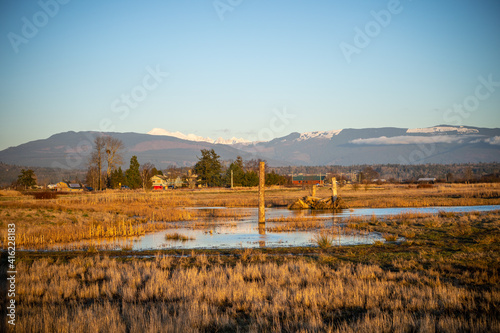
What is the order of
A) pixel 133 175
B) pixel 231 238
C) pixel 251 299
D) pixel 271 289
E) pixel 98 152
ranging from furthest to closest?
pixel 133 175, pixel 98 152, pixel 231 238, pixel 271 289, pixel 251 299

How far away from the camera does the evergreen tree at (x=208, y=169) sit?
371 feet

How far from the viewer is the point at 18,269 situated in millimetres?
12891

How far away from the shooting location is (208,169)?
11331 centimetres

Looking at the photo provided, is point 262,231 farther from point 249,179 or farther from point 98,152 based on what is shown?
point 98,152

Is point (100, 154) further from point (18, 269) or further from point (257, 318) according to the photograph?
point (257, 318)

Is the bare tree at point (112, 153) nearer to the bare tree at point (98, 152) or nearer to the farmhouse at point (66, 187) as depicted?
the bare tree at point (98, 152)

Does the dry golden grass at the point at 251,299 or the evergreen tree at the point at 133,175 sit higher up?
the evergreen tree at the point at 133,175

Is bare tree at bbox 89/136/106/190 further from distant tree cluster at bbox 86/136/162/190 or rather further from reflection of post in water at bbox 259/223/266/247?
reflection of post in water at bbox 259/223/266/247

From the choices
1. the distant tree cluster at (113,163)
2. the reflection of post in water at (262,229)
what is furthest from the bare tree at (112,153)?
the reflection of post in water at (262,229)

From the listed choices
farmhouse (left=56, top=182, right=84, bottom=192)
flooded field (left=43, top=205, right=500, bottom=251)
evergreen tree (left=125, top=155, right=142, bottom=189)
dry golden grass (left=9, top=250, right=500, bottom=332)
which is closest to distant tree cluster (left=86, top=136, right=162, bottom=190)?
evergreen tree (left=125, top=155, right=142, bottom=189)

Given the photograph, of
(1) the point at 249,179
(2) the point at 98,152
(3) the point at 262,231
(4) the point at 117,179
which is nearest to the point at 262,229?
(3) the point at 262,231

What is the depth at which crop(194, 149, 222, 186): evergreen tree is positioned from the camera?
113000mm

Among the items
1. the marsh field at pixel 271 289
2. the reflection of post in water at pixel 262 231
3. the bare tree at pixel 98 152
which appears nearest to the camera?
the marsh field at pixel 271 289

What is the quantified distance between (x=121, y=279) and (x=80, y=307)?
9.87 feet
